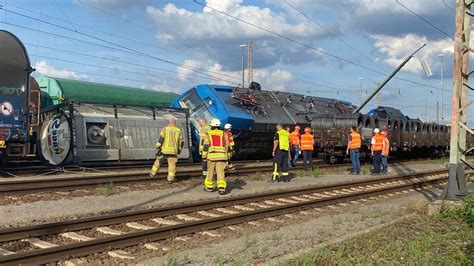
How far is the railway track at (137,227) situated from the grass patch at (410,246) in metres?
2.15

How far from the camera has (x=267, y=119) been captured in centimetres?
2220

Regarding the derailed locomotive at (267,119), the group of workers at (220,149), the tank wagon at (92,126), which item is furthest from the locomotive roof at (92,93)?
the group of workers at (220,149)

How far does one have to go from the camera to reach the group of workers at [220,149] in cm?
1121

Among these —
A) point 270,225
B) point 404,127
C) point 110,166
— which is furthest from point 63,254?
point 404,127

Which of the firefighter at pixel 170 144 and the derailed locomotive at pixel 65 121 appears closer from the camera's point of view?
the firefighter at pixel 170 144

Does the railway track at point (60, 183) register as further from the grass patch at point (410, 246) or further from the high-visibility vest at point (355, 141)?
the grass patch at point (410, 246)

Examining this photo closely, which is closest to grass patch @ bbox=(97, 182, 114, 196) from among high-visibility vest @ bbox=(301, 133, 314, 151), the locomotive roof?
the locomotive roof

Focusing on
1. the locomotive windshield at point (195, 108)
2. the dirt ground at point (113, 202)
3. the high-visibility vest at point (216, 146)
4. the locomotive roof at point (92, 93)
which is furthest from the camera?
the locomotive windshield at point (195, 108)

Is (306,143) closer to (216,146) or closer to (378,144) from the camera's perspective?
(378,144)

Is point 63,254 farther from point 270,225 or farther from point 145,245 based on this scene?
point 270,225

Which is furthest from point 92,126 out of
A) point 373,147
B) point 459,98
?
point 459,98

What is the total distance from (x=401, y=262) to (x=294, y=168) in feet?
44.3

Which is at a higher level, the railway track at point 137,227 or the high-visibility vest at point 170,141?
the high-visibility vest at point 170,141

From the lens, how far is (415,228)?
8469 mm
